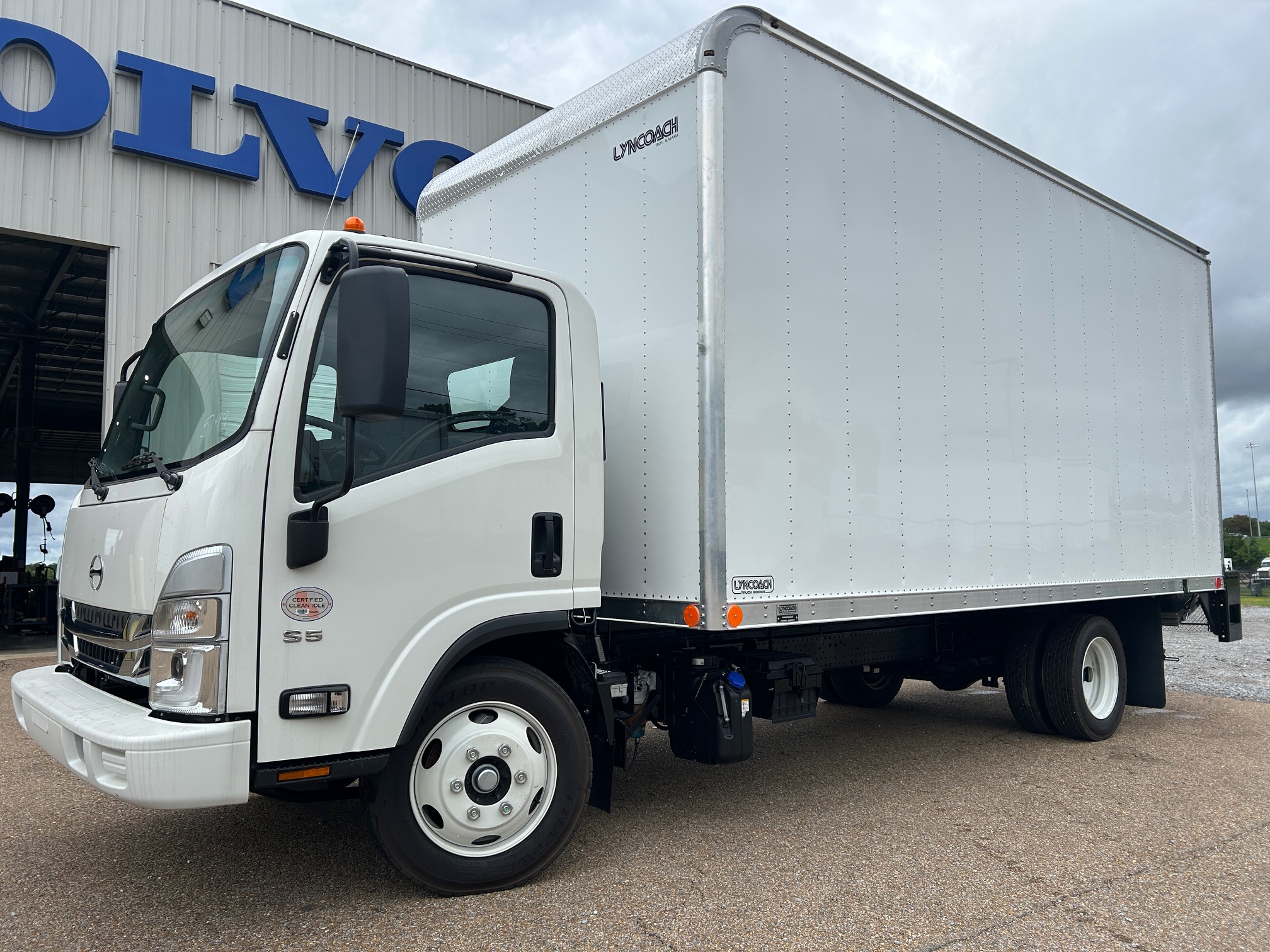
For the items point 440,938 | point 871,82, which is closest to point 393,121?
point 871,82

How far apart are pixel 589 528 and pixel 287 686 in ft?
4.54

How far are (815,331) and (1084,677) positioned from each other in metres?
4.03

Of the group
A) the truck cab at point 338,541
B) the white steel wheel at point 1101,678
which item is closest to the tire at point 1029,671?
the white steel wheel at point 1101,678

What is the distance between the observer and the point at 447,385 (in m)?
3.67

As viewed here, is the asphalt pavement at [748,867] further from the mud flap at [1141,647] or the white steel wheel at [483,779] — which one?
the mud flap at [1141,647]

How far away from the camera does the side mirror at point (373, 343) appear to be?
302 cm

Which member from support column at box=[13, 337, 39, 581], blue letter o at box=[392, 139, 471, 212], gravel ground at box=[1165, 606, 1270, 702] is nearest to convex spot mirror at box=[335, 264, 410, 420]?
gravel ground at box=[1165, 606, 1270, 702]

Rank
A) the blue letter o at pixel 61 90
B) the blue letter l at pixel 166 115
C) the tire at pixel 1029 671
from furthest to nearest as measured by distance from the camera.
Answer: the blue letter l at pixel 166 115
the blue letter o at pixel 61 90
the tire at pixel 1029 671

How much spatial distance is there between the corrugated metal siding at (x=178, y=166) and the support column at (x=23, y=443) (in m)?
8.50

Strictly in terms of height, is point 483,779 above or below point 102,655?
below

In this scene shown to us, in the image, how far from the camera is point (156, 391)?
3.88 meters

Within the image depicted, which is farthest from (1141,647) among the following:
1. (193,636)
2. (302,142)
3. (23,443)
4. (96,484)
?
(23,443)

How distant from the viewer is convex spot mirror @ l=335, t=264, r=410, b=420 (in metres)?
3.02

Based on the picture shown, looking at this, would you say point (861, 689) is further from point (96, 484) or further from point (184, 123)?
point (184, 123)
